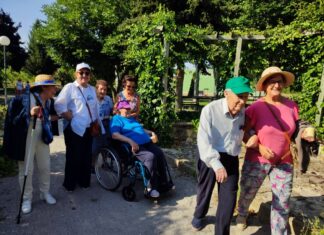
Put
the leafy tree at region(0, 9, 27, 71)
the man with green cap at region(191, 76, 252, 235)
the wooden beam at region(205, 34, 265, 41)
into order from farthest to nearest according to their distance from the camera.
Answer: the leafy tree at region(0, 9, 27, 71), the wooden beam at region(205, 34, 265, 41), the man with green cap at region(191, 76, 252, 235)

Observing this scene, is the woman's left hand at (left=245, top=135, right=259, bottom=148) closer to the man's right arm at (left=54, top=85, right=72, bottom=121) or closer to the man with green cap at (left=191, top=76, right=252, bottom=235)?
the man with green cap at (left=191, top=76, right=252, bottom=235)

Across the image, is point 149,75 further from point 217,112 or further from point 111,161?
point 217,112

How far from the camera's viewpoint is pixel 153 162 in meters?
3.90

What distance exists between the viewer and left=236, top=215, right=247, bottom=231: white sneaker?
3.38 m

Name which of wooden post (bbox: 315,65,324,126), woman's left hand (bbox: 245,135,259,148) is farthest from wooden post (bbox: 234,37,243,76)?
woman's left hand (bbox: 245,135,259,148)

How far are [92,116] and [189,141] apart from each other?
3.52 meters

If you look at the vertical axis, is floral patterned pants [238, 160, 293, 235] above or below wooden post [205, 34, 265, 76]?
below

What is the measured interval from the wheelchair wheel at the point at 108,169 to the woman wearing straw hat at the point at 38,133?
0.85m

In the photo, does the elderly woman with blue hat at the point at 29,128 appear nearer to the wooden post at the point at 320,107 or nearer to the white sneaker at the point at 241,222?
the white sneaker at the point at 241,222

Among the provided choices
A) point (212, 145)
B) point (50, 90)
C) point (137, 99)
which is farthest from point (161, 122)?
point (212, 145)

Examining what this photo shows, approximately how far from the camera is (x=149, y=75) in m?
6.71

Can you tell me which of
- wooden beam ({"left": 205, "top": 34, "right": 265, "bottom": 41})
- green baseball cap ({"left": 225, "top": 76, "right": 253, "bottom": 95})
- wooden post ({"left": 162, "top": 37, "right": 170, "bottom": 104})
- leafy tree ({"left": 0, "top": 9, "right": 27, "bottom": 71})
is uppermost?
leafy tree ({"left": 0, "top": 9, "right": 27, "bottom": 71})

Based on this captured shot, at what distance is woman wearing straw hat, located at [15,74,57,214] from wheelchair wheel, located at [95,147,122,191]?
0.85 m

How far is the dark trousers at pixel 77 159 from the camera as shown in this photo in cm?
419
